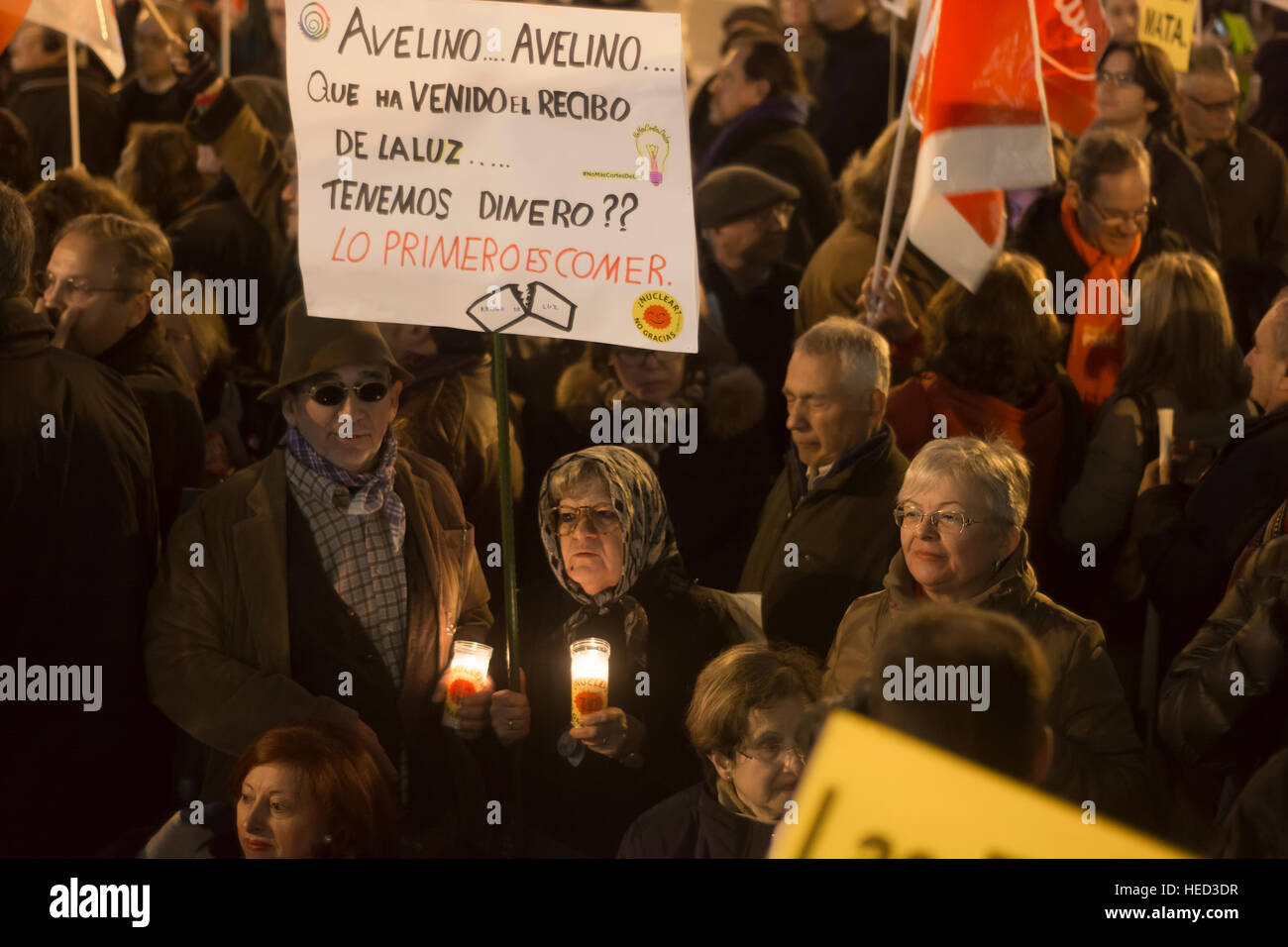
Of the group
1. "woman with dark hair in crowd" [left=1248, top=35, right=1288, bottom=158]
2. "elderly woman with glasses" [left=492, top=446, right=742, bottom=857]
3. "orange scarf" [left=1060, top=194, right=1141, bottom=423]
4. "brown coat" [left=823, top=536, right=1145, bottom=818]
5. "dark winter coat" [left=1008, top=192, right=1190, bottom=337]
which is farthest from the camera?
"woman with dark hair in crowd" [left=1248, top=35, right=1288, bottom=158]

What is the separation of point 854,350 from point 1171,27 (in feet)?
10.8

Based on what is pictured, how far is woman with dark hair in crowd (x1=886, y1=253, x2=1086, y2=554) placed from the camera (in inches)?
167

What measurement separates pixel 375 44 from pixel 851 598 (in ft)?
5.51

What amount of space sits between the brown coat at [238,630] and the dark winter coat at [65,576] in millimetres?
96

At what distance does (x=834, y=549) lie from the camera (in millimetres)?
3918

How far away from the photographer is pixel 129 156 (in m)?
5.60

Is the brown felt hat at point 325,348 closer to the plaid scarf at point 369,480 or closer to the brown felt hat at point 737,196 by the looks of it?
the plaid scarf at point 369,480

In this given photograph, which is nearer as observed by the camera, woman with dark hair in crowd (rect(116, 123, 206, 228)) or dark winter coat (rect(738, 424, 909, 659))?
dark winter coat (rect(738, 424, 909, 659))

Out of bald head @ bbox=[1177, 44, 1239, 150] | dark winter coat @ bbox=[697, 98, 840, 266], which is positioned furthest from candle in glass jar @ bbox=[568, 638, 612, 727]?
bald head @ bbox=[1177, 44, 1239, 150]

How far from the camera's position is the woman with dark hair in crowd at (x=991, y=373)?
424 cm

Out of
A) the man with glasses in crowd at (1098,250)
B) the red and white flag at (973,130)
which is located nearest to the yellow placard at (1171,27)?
the man with glasses in crowd at (1098,250)

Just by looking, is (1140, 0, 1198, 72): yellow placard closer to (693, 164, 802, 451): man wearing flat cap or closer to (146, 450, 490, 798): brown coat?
(693, 164, 802, 451): man wearing flat cap

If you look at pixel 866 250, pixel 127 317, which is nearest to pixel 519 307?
pixel 127 317

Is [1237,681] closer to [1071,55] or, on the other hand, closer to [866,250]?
[866,250]
